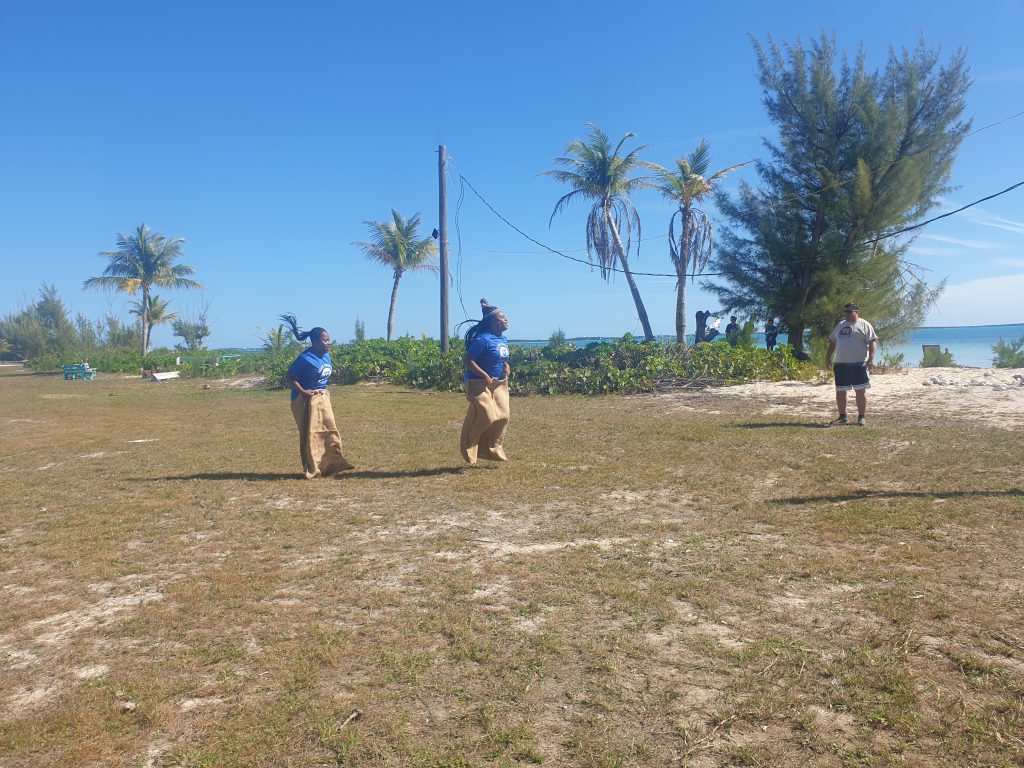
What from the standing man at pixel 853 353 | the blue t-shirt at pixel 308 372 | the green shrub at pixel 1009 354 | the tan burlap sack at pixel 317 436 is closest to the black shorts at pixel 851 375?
the standing man at pixel 853 353

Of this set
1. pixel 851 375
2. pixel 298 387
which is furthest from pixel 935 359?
pixel 298 387

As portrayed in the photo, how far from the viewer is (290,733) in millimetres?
2789

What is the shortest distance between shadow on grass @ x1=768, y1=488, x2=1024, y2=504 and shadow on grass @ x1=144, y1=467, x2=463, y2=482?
3818mm

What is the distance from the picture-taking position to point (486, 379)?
805 centimetres

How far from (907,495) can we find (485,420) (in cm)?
431

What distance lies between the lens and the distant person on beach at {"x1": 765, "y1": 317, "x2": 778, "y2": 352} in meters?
21.2

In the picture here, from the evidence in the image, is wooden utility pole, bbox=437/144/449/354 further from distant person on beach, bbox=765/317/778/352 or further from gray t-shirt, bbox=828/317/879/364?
gray t-shirt, bbox=828/317/879/364

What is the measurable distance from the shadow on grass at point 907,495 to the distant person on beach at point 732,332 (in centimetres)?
1383

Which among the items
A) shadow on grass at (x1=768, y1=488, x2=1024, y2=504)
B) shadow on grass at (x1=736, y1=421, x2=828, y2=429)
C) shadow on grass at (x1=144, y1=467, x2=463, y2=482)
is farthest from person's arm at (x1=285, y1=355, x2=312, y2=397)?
shadow on grass at (x1=736, y1=421, x2=828, y2=429)

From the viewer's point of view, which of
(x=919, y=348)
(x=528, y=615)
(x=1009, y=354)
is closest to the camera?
(x=528, y=615)

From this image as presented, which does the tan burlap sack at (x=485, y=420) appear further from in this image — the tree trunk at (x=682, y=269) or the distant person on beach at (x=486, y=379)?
the tree trunk at (x=682, y=269)

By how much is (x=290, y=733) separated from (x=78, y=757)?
781mm

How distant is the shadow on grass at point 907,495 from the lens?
6.06 m

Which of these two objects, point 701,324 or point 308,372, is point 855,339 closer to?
point 308,372
